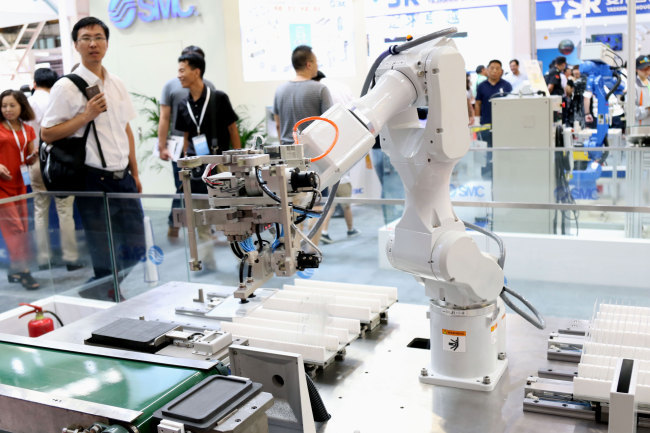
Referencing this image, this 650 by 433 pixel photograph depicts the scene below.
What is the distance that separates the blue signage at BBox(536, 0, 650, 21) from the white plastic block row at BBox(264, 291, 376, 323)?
1014cm

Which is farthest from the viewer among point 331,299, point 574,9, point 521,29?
point 574,9

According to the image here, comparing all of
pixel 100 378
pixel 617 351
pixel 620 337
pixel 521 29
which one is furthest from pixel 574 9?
pixel 100 378

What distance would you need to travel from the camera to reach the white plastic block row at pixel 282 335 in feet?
6.22

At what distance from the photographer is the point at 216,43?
27.2ft

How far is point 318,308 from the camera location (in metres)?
2.17

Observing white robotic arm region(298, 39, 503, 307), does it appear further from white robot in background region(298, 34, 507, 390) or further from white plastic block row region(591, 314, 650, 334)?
white plastic block row region(591, 314, 650, 334)

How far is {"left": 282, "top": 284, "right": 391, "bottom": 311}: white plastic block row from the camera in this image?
2.22 m

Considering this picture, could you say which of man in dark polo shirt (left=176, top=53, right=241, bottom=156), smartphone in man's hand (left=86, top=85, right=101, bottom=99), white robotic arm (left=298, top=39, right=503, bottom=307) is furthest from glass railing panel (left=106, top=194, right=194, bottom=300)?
white robotic arm (left=298, top=39, right=503, bottom=307)

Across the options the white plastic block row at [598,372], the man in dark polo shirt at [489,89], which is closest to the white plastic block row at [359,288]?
the white plastic block row at [598,372]

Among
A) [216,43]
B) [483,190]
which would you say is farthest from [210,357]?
[216,43]

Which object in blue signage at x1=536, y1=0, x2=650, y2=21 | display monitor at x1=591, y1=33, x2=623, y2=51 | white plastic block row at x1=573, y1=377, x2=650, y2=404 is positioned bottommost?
white plastic block row at x1=573, y1=377, x2=650, y2=404

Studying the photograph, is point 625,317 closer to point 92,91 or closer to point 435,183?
point 435,183

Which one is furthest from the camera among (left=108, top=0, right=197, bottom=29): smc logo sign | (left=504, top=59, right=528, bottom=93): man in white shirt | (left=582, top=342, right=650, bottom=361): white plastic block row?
(left=504, top=59, right=528, bottom=93): man in white shirt

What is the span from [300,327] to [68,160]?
2.36 meters
